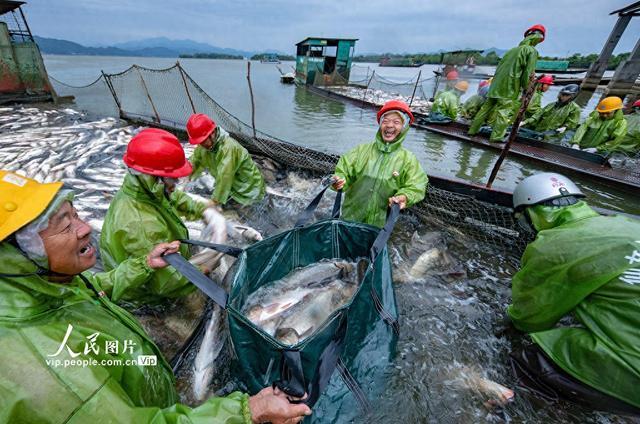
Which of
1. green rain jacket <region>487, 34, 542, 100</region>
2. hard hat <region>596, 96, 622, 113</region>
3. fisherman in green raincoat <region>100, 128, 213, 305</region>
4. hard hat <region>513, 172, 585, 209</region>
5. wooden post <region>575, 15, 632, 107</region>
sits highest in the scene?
wooden post <region>575, 15, 632, 107</region>

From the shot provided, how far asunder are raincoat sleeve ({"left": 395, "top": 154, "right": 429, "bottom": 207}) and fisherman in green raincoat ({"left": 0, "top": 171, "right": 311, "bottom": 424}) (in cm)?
227

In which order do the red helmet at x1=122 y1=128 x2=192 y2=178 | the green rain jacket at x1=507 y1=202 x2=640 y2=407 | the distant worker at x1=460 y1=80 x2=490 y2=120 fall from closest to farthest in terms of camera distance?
the green rain jacket at x1=507 y1=202 x2=640 y2=407 < the red helmet at x1=122 y1=128 x2=192 y2=178 < the distant worker at x1=460 y1=80 x2=490 y2=120

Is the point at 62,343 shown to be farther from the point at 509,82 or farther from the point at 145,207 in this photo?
the point at 509,82

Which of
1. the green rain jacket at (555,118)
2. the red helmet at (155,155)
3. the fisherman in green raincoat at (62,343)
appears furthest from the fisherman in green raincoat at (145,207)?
the green rain jacket at (555,118)

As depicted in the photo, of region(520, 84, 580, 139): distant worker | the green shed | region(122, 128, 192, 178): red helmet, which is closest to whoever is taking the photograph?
region(122, 128, 192, 178): red helmet

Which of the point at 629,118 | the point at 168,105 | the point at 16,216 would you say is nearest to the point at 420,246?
the point at 16,216

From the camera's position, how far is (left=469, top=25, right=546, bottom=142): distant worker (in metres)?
7.27

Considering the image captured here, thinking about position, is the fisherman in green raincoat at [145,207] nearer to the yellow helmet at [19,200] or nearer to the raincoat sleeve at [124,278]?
the raincoat sleeve at [124,278]

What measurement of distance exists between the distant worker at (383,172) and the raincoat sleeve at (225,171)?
1922mm

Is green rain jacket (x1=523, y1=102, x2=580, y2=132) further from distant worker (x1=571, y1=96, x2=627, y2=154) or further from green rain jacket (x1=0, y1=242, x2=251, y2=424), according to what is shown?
green rain jacket (x1=0, y1=242, x2=251, y2=424)

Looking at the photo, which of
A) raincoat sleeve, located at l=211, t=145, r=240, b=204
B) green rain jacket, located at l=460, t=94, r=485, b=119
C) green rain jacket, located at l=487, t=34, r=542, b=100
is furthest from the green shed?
raincoat sleeve, located at l=211, t=145, r=240, b=204

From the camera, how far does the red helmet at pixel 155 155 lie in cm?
227

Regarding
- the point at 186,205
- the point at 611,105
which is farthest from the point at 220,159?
the point at 611,105

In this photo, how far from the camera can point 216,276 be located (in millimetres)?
3027
